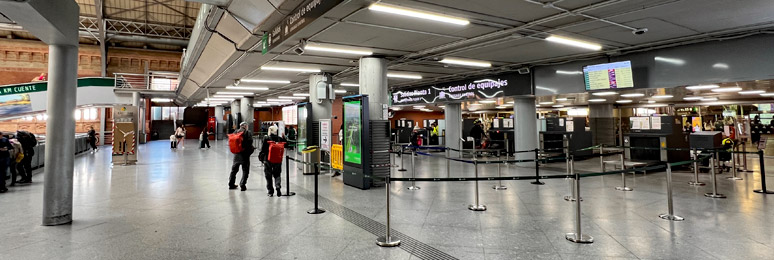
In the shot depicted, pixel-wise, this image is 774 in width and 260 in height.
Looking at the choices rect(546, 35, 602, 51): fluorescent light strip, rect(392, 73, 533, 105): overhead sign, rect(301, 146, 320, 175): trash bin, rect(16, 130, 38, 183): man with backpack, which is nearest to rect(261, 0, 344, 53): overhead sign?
rect(301, 146, 320, 175): trash bin

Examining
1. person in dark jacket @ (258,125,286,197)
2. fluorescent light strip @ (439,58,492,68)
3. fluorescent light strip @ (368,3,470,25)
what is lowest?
person in dark jacket @ (258,125,286,197)

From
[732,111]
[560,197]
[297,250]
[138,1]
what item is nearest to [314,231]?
[297,250]

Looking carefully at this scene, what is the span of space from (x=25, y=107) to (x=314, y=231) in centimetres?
2031

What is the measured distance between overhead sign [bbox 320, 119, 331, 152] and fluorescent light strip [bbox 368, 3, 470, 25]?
487 centimetres

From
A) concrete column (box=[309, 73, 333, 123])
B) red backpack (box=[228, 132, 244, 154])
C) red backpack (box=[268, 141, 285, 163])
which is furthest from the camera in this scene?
concrete column (box=[309, 73, 333, 123])

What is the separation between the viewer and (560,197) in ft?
22.0

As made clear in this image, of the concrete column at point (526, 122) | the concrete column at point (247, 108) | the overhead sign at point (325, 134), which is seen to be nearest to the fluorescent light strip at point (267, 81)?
the overhead sign at point (325, 134)

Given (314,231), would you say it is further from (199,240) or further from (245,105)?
(245,105)

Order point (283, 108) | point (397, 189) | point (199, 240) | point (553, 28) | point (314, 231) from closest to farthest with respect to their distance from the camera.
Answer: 1. point (199, 240)
2. point (314, 231)
3. point (553, 28)
4. point (397, 189)
5. point (283, 108)

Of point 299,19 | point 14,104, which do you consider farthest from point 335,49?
point 14,104

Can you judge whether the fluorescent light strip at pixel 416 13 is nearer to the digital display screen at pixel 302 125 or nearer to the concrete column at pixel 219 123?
the digital display screen at pixel 302 125

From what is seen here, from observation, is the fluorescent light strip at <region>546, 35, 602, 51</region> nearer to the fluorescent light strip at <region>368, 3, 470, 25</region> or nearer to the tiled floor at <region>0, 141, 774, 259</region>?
the fluorescent light strip at <region>368, 3, 470, 25</region>

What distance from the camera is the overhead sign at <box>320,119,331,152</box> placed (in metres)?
9.76

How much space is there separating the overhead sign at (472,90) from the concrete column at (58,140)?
10.6m
